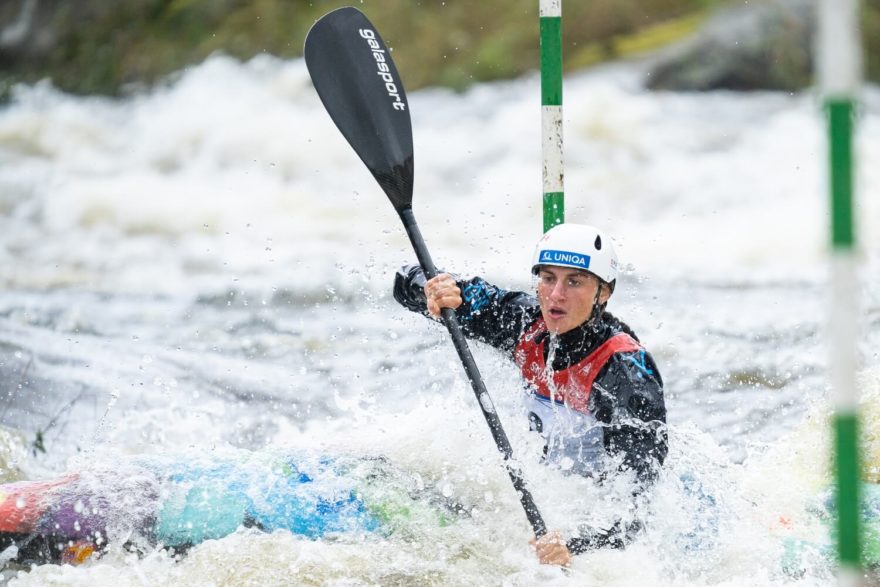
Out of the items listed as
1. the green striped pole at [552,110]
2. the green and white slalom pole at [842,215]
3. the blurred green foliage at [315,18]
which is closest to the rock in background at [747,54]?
the blurred green foliage at [315,18]

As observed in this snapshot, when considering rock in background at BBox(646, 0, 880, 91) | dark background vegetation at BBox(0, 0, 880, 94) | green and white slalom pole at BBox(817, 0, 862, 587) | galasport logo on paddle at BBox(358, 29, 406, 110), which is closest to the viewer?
green and white slalom pole at BBox(817, 0, 862, 587)

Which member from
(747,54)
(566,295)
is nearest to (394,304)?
(566,295)

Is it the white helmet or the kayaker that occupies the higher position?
the white helmet

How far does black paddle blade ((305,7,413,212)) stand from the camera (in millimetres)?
4336

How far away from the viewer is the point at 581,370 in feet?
11.9

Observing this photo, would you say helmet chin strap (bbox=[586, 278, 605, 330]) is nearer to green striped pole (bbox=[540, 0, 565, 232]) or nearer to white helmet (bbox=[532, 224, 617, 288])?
white helmet (bbox=[532, 224, 617, 288])

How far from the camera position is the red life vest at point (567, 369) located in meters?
3.58

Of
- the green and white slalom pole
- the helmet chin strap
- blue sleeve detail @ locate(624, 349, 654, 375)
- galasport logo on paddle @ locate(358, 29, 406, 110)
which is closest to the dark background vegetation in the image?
galasport logo on paddle @ locate(358, 29, 406, 110)

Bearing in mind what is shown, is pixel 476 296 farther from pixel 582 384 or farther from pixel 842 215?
pixel 842 215

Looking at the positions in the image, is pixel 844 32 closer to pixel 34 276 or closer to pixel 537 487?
pixel 537 487

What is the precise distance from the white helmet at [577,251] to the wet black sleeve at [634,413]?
0.27 metres

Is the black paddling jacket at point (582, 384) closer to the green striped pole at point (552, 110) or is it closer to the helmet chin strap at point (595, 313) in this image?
the helmet chin strap at point (595, 313)

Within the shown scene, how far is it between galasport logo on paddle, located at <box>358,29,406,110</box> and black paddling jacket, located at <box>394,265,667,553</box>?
0.72 meters

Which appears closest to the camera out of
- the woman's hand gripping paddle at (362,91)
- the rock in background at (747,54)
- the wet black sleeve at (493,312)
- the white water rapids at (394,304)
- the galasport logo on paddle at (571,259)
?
the galasport logo on paddle at (571,259)
